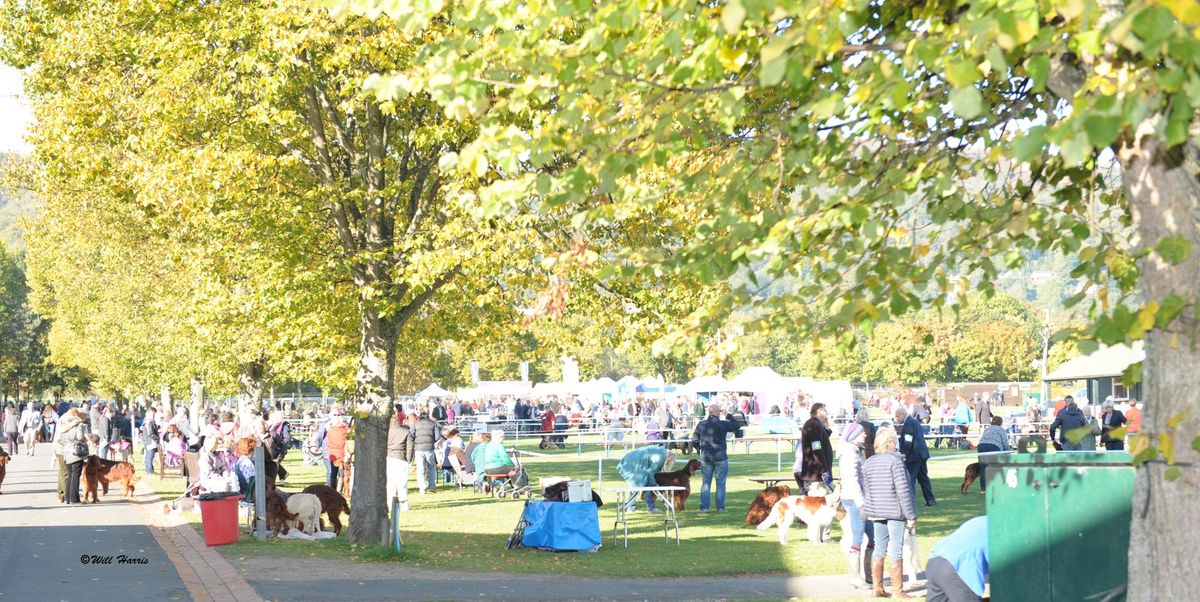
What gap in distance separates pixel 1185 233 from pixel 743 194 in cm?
236

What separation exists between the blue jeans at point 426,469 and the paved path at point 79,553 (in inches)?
222

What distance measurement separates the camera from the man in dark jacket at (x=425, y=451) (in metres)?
27.3

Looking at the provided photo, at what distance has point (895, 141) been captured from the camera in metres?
7.04

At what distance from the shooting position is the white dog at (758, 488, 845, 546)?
17.3m

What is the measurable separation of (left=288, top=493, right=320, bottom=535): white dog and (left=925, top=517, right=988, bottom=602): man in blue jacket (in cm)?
1108

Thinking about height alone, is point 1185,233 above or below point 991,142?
below

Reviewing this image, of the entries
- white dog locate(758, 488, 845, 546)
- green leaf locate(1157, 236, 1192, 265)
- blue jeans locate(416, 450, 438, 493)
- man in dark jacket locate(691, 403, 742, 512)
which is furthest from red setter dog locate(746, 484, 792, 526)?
green leaf locate(1157, 236, 1192, 265)

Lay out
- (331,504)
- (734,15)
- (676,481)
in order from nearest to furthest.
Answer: (734,15) → (331,504) → (676,481)

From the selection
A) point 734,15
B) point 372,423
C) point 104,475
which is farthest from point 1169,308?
point 104,475

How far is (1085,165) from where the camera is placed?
25.5 ft

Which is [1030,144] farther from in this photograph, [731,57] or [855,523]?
[855,523]

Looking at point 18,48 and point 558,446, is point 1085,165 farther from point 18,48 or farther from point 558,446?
point 558,446

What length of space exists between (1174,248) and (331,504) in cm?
1527

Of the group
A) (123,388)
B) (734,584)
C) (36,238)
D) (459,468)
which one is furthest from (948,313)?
(123,388)
